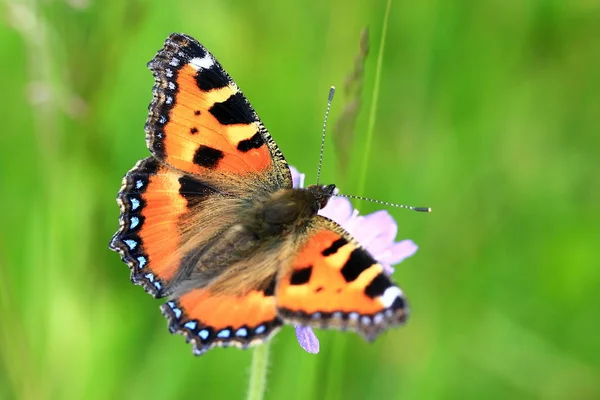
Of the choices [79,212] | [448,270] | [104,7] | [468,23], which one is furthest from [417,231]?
[104,7]

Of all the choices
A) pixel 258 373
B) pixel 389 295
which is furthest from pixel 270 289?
pixel 389 295

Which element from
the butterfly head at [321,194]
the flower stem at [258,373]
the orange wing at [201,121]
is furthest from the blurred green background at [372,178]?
the orange wing at [201,121]

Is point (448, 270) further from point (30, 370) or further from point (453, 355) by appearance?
point (30, 370)

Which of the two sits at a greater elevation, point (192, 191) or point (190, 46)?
point (190, 46)

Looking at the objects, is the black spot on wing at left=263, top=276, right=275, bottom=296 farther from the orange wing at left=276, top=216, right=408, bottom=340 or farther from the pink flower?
the pink flower

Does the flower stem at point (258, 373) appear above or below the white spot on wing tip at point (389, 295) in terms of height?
below

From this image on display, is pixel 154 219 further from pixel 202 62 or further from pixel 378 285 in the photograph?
pixel 378 285

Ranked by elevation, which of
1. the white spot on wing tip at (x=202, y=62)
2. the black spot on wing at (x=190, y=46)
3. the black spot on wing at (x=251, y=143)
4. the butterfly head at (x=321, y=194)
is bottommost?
the butterfly head at (x=321, y=194)

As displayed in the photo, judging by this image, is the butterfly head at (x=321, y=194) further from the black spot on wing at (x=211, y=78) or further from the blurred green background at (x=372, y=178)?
the black spot on wing at (x=211, y=78)
